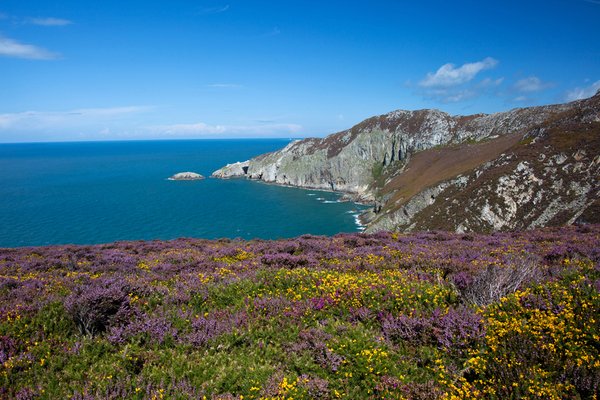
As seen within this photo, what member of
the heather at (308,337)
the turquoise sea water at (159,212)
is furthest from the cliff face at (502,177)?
the heather at (308,337)

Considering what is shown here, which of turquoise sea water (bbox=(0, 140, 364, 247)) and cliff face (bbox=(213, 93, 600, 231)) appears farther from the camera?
turquoise sea water (bbox=(0, 140, 364, 247))

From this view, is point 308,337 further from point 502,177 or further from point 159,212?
point 159,212

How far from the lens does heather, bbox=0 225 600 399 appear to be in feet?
20.2

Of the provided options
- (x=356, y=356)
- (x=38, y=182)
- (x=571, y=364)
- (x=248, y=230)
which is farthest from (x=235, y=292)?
(x=38, y=182)

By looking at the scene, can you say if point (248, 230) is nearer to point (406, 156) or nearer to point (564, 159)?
point (564, 159)

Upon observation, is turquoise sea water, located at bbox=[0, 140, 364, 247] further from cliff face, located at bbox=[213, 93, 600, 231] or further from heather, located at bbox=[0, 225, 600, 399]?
heather, located at bbox=[0, 225, 600, 399]

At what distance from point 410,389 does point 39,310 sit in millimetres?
9346

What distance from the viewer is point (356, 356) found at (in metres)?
7.07

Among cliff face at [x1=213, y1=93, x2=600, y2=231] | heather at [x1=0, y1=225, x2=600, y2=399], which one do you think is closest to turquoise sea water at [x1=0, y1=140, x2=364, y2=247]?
cliff face at [x1=213, y1=93, x2=600, y2=231]

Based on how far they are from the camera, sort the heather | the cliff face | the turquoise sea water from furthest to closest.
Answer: the turquoise sea water < the cliff face < the heather

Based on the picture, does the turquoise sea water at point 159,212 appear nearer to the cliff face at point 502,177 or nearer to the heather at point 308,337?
the cliff face at point 502,177

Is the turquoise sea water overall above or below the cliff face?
below

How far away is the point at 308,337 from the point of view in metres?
7.84

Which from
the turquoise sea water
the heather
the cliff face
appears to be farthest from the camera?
the turquoise sea water
